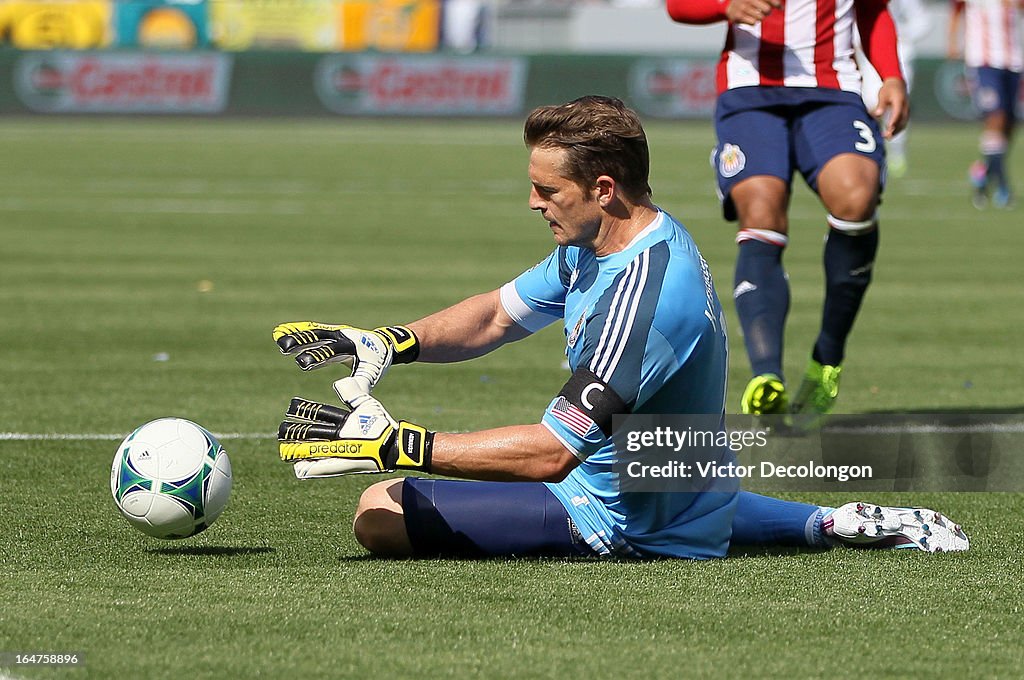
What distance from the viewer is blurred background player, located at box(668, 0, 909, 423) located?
702 cm

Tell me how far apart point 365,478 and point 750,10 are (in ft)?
7.93

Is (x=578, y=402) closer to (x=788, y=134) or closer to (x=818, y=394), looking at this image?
(x=818, y=394)

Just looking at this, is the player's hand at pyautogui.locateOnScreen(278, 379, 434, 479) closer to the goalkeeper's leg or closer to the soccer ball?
the goalkeeper's leg

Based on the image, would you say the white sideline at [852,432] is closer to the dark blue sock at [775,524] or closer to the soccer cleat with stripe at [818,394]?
the soccer cleat with stripe at [818,394]

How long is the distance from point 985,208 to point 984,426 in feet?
38.3

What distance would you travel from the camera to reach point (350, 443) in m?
4.43

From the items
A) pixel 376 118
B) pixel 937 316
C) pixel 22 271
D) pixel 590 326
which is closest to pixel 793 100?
pixel 590 326

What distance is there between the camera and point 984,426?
736 cm

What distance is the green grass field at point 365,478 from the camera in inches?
161

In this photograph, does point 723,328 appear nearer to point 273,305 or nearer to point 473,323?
point 473,323

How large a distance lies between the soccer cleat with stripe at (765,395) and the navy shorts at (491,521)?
5.52 ft

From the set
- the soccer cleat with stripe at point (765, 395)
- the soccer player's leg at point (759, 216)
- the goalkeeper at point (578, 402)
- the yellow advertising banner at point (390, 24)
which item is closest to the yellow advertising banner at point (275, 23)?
the yellow advertising banner at point (390, 24)
